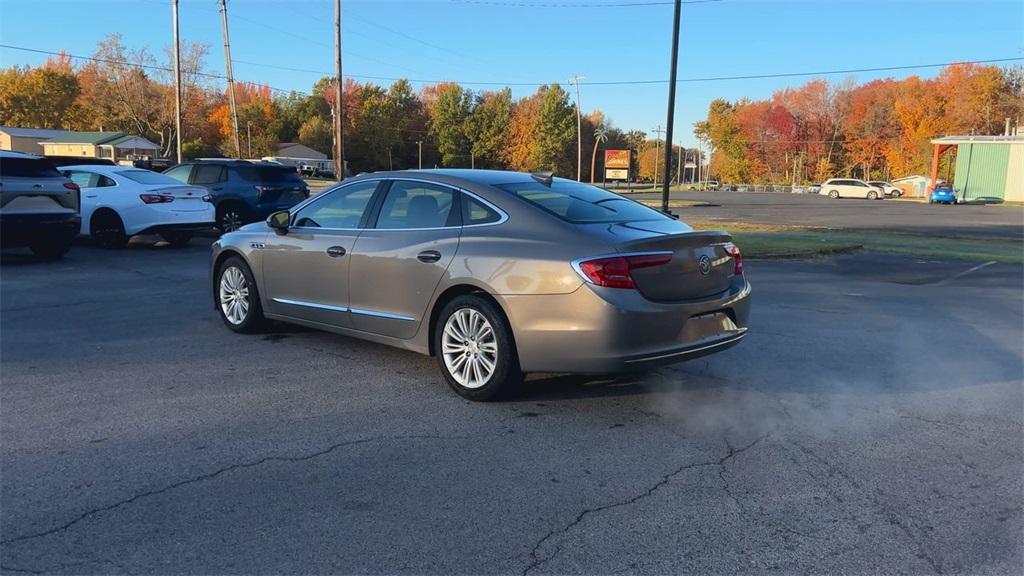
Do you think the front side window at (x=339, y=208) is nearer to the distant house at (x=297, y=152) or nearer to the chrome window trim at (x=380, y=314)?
the chrome window trim at (x=380, y=314)

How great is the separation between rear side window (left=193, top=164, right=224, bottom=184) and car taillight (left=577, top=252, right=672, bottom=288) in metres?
13.1

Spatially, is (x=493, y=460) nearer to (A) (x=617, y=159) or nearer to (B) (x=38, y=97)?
(A) (x=617, y=159)

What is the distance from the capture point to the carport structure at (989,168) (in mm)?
51562

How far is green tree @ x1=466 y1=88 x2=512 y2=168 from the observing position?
351 ft

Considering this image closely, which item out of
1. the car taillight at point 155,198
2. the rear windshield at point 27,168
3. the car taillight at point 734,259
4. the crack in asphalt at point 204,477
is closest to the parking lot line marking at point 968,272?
the car taillight at point 734,259

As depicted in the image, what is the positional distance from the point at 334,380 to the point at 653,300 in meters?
2.48

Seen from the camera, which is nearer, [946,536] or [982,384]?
[946,536]

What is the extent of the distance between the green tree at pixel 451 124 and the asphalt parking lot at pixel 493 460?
10296 cm

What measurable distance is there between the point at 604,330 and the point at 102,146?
75553 millimetres

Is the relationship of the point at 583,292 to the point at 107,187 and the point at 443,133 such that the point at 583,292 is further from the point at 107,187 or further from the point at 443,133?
the point at 443,133

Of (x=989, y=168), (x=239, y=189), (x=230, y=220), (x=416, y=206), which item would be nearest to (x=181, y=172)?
(x=239, y=189)

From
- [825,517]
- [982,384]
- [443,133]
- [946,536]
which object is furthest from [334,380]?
[443,133]

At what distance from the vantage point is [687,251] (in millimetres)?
4824

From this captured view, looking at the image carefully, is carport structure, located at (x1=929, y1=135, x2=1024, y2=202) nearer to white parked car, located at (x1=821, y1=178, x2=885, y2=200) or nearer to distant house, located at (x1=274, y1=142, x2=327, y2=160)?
white parked car, located at (x1=821, y1=178, x2=885, y2=200)
